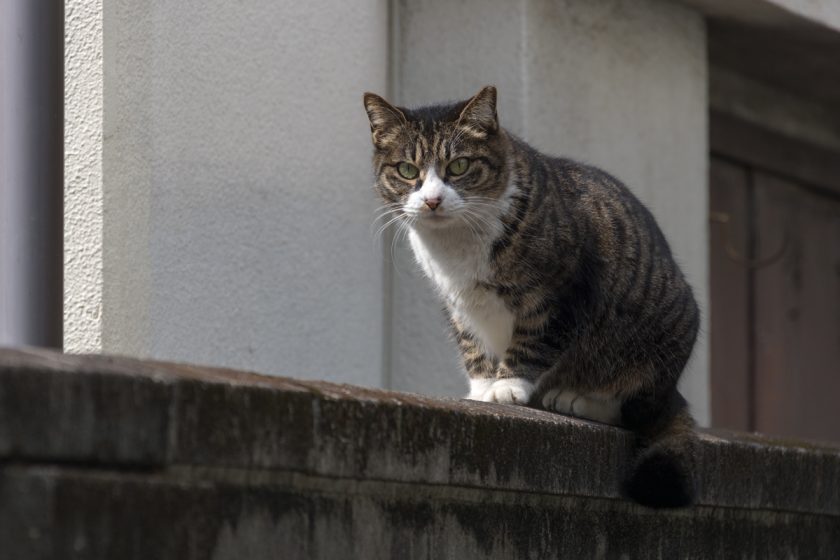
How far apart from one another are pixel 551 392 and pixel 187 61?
168 cm

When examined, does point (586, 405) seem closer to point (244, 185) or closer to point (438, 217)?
point (438, 217)

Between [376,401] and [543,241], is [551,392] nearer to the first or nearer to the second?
[543,241]

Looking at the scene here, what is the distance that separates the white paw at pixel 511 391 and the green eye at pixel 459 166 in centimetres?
65

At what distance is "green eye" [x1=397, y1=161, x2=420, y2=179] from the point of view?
13.9 feet

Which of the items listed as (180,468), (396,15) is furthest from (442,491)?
(396,15)

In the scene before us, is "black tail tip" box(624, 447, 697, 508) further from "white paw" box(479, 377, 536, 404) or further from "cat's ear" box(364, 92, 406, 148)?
"cat's ear" box(364, 92, 406, 148)

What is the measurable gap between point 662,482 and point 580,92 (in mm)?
2663

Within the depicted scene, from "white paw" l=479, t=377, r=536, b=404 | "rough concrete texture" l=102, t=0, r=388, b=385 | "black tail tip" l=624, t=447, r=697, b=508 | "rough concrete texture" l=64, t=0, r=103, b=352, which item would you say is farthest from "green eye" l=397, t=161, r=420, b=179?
"black tail tip" l=624, t=447, r=697, b=508

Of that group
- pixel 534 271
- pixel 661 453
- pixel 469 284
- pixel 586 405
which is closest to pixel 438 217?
pixel 469 284

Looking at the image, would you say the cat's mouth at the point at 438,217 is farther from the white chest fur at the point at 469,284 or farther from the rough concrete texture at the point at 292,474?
the rough concrete texture at the point at 292,474

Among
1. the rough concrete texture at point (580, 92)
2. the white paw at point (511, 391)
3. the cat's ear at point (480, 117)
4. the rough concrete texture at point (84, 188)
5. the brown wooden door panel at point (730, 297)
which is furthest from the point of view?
the brown wooden door panel at point (730, 297)

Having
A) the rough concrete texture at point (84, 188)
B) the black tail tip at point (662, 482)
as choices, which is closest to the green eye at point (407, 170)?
the rough concrete texture at point (84, 188)

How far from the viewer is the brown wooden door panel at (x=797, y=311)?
748 centimetres

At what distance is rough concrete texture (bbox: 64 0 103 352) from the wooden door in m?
3.66
